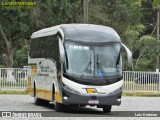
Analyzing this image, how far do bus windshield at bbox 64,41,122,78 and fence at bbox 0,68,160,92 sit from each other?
19.6m

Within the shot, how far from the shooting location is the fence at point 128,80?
44.8 meters

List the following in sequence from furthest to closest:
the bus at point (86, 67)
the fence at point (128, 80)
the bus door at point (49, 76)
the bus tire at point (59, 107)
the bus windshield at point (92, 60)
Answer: the fence at point (128, 80) → the bus door at point (49, 76) → the bus tire at point (59, 107) → the bus windshield at point (92, 60) → the bus at point (86, 67)

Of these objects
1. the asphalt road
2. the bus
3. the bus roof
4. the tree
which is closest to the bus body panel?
the bus

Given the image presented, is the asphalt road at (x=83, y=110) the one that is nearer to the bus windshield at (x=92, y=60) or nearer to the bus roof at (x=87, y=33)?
the bus windshield at (x=92, y=60)

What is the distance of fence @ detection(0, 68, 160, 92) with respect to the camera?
147 feet

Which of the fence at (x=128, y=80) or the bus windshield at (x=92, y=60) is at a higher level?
the bus windshield at (x=92, y=60)

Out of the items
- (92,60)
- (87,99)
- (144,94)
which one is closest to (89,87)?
(87,99)

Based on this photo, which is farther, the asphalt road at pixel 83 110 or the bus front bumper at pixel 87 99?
the bus front bumper at pixel 87 99

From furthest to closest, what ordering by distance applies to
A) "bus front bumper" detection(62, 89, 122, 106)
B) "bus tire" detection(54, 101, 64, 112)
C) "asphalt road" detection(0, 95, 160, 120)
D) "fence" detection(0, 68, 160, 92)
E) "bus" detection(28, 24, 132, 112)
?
1. "fence" detection(0, 68, 160, 92)
2. "bus tire" detection(54, 101, 64, 112)
3. "bus" detection(28, 24, 132, 112)
4. "bus front bumper" detection(62, 89, 122, 106)
5. "asphalt road" detection(0, 95, 160, 120)

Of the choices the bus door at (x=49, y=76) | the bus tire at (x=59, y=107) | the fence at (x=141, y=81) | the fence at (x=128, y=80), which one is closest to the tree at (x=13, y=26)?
the fence at (x=128, y=80)

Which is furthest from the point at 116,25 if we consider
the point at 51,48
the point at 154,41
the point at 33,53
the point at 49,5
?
the point at 51,48

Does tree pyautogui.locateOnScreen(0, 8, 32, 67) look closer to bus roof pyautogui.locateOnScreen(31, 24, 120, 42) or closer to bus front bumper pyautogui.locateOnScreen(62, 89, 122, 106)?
bus roof pyautogui.locateOnScreen(31, 24, 120, 42)

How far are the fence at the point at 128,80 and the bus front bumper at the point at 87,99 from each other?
20.1 m

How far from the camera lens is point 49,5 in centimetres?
5066
